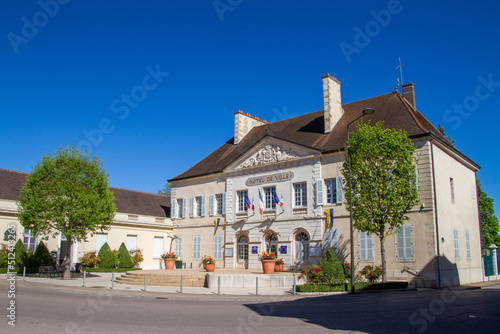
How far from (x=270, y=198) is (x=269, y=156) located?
2772mm

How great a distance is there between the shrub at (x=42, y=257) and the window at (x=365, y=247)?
61.9 feet

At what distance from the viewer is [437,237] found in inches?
826

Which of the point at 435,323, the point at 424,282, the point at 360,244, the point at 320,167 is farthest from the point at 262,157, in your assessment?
the point at 435,323

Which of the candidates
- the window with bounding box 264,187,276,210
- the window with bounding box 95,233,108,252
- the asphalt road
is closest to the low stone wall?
the asphalt road

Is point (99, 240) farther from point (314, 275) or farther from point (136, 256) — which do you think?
point (314, 275)

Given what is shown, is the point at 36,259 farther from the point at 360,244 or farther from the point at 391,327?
the point at 391,327

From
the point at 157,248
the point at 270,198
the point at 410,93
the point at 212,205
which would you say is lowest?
the point at 157,248

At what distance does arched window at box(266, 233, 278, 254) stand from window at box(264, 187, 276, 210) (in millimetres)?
1801

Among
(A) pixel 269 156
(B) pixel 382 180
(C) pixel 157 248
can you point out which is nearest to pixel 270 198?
(A) pixel 269 156

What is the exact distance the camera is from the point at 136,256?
3152 cm

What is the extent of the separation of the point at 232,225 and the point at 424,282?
13.3 metres

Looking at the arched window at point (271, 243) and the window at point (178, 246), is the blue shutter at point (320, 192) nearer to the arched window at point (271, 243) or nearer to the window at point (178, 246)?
the arched window at point (271, 243)

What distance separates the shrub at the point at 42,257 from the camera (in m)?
26.4

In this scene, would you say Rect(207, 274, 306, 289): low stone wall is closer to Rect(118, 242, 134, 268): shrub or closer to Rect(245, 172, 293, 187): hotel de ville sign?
Rect(245, 172, 293, 187): hotel de ville sign
